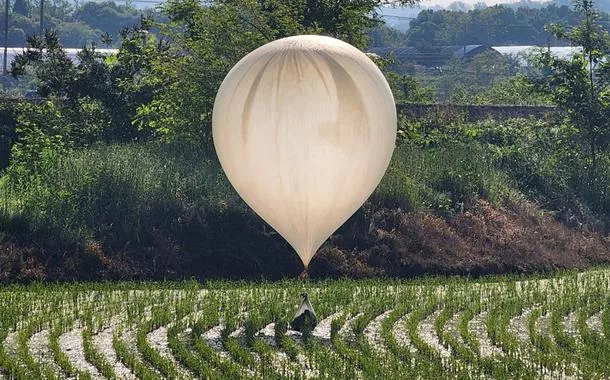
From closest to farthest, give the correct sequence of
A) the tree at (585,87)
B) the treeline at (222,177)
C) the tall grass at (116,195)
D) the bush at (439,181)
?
the treeline at (222,177)
the tall grass at (116,195)
the bush at (439,181)
the tree at (585,87)

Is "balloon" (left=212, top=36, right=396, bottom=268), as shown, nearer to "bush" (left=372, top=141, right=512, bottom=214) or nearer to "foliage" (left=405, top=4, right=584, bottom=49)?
"bush" (left=372, top=141, right=512, bottom=214)

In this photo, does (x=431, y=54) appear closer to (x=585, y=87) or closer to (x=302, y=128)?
(x=585, y=87)

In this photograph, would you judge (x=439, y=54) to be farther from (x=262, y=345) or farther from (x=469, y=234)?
(x=262, y=345)

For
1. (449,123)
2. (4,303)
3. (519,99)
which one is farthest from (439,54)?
(4,303)

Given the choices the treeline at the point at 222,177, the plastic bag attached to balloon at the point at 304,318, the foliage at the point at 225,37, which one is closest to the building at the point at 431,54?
the treeline at the point at 222,177

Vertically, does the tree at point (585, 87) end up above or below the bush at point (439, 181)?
above

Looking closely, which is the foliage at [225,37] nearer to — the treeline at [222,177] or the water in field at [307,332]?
the treeline at [222,177]
